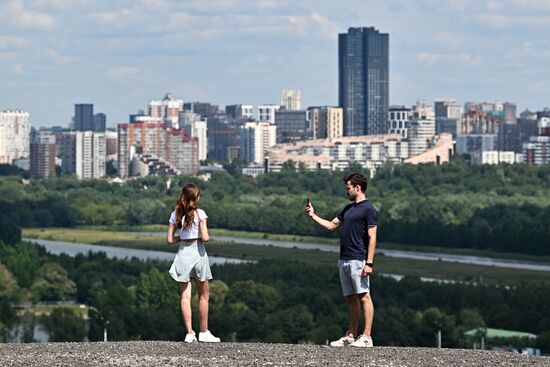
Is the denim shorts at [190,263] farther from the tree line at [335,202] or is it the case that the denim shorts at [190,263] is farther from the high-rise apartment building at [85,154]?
the high-rise apartment building at [85,154]

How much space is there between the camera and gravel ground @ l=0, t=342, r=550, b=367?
12.2m

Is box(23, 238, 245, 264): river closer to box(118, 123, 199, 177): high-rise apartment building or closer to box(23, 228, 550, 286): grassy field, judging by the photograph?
box(23, 228, 550, 286): grassy field

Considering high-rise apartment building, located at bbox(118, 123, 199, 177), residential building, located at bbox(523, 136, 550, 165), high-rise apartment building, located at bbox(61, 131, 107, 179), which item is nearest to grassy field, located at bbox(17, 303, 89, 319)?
residential building, located at bbox(523, 136, 550, 165)

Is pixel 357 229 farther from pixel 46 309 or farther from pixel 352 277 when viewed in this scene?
pixel 46 309

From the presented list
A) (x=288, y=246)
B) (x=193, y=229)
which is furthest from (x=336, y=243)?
(x=193, y=229)

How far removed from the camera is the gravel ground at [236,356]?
480 inches

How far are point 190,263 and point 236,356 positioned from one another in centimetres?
114

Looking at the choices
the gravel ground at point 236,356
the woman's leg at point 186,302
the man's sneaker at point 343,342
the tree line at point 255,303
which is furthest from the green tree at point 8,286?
the gravel ground at point 236,356

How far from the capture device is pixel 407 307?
159 ft

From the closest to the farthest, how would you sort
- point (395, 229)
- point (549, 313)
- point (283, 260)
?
1. point (549, 313)
2. point (283, 260)
3. point (395, 229)

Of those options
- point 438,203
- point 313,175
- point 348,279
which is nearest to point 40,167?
point 313,175

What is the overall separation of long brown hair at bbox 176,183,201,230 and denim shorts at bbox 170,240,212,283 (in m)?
0.15

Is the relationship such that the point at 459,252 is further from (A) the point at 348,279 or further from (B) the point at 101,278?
(A) the point at 348,279

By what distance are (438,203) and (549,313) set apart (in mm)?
51544
